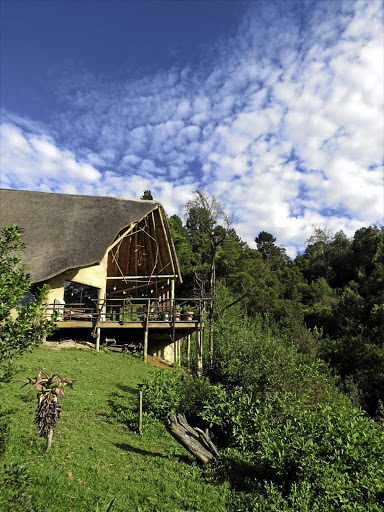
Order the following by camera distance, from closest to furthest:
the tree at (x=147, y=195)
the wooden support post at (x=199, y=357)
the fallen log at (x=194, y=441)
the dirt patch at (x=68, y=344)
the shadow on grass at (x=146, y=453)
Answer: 1. the fallen log at (x=194, y=441)
2. the shadow on grass at (x=146, y=453)
3. the wooden support post at (x=199, y=357)
4. the dirt patch at (x=68, y=344)
5. the tree at (x=147, y=195)

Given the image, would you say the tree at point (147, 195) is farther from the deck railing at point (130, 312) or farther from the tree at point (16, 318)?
the tree at point (16, 318)

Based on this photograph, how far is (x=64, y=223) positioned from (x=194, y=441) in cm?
1392

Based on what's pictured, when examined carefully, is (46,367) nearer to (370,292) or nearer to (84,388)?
(84,388)

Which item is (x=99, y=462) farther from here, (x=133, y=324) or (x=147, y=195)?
(x=147, y=195)

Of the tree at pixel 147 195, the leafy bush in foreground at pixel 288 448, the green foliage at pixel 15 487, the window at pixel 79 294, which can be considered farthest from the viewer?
the tree at pixel 147 195

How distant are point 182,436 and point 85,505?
2.55m

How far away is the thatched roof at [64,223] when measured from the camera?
15.9 meters

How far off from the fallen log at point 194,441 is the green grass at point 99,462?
0.88 feet

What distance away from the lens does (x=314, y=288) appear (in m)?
45.4

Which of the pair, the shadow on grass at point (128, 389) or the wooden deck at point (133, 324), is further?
the wooden deck at point (133, 324)

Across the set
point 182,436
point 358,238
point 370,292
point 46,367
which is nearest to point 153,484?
point 182,436

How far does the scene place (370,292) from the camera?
32969 mm

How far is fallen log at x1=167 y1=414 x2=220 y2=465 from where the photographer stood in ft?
24.1

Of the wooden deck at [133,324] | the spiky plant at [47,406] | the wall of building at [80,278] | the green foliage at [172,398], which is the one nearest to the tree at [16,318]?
the spiky plant at [47,406]
